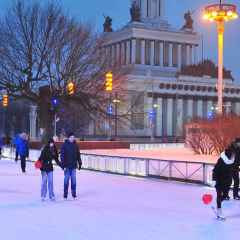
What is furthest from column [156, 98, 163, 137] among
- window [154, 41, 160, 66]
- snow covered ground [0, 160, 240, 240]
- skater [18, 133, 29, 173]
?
snow covered ground [0, 160, 240, 240]

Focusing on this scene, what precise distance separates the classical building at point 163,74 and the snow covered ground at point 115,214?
75.4 metres

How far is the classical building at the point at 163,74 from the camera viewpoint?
351 ft

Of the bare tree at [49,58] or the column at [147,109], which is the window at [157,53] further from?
the bare tree at [49,58]

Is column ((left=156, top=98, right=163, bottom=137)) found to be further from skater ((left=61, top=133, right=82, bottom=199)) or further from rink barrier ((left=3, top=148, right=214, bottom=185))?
skater ((left=61, top=133, right=82, bottom=199))

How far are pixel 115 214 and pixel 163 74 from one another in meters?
108

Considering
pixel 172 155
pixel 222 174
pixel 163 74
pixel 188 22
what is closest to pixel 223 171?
pixel 222 174

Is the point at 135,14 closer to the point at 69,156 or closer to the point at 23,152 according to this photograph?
the point at 23,152

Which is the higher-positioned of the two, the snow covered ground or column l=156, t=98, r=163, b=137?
column l=156, t=98, r=163, b=137

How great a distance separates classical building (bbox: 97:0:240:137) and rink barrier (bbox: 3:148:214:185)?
66471 mm

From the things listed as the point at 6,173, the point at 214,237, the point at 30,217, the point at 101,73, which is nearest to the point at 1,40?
the point at 101,73

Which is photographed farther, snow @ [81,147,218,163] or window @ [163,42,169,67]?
window @ [163,42,169,67]

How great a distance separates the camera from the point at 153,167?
23.2 meters

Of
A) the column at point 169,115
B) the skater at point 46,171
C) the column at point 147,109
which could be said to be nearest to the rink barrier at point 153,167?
the skater at point 46,171

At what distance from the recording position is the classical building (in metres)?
107
